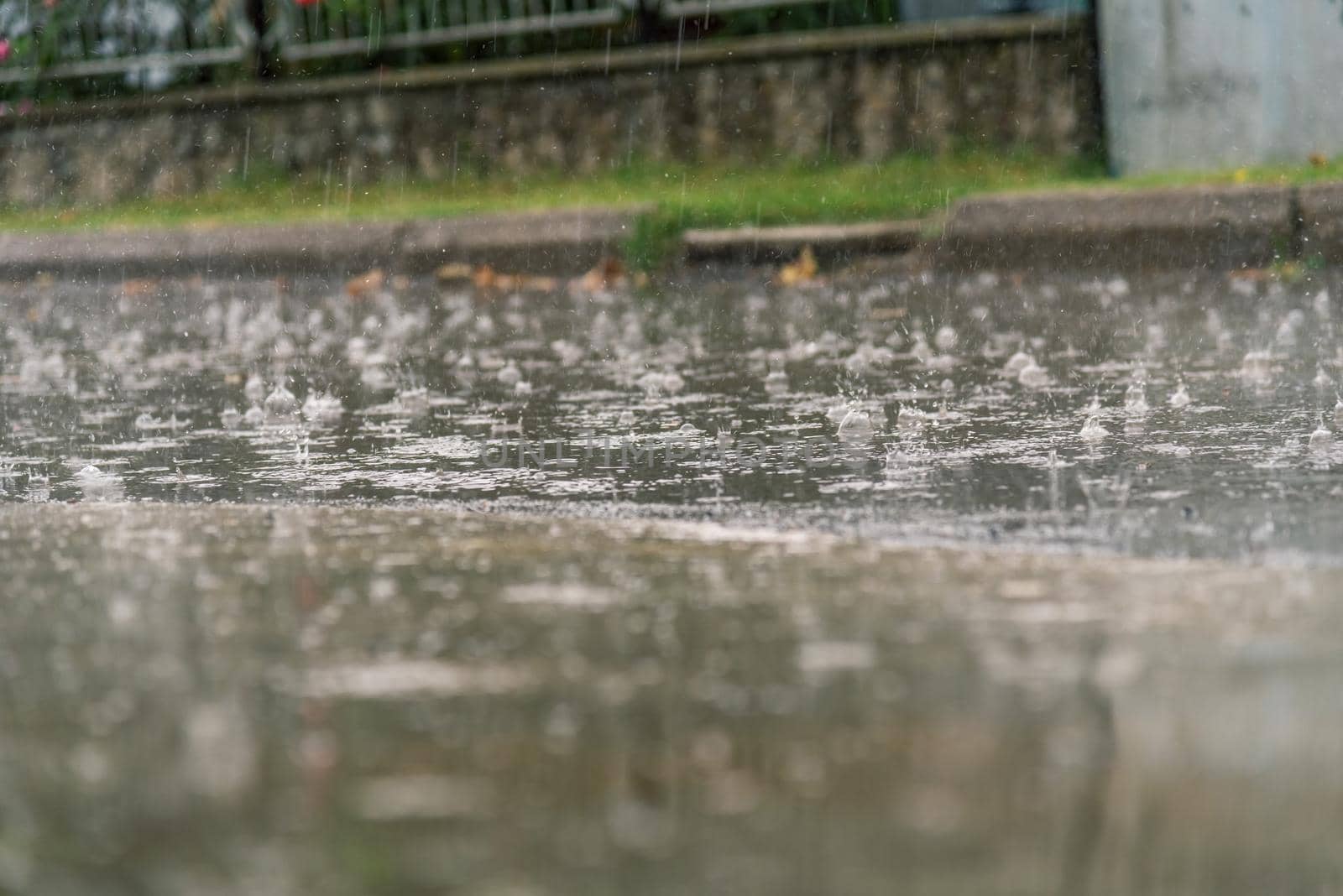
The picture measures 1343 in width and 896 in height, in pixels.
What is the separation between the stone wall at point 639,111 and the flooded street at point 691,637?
445cm

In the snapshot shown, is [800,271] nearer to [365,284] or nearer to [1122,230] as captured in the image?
[1122,230]

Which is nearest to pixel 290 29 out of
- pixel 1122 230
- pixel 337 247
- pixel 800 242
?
pixel 337 247

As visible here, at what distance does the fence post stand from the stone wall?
358 mm

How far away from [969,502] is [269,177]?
807cm

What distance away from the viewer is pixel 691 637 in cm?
245

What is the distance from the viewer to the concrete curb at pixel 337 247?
8648 mm

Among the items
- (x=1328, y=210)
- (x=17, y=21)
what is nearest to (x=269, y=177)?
(x=17, y=21)

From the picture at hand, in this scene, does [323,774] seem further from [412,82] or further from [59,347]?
[412,82]

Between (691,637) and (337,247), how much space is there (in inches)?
274

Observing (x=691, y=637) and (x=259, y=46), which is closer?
(x=691, y=637)

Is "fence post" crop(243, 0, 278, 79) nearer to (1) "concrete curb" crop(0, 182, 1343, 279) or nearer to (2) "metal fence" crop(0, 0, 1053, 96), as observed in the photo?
(2) "metal fence" crop(0, 0, 1053, 96)

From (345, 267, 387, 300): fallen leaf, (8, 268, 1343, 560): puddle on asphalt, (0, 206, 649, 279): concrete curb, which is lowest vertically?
(8, 268, 1343, 560): puddle on asphalt

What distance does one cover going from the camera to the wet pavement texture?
5.53 feet

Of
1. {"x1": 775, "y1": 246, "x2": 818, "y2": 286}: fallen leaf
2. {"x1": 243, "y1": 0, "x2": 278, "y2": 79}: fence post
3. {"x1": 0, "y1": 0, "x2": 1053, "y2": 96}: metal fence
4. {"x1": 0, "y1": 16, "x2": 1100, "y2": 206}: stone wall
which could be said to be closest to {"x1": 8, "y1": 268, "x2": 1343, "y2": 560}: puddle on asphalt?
{"x1": 775, "y1": 246, "x2": 818, "y2": 286}: fallen leaf
